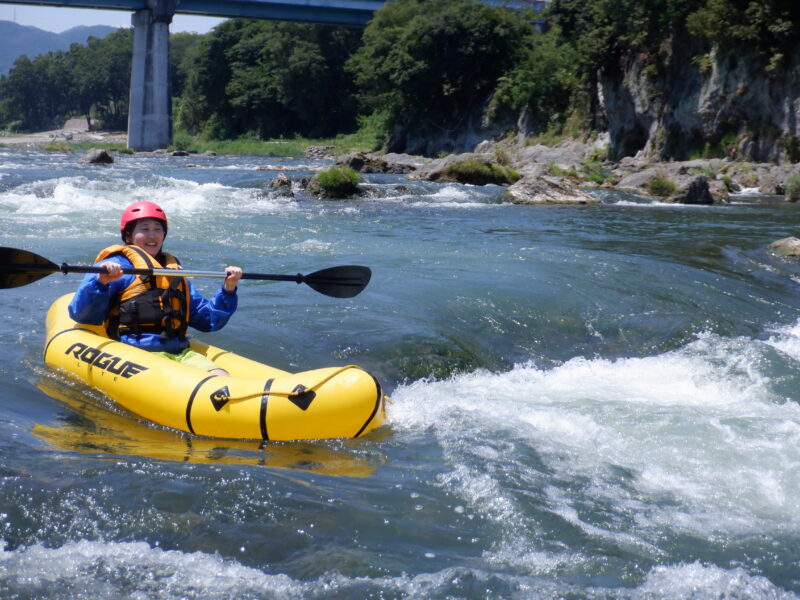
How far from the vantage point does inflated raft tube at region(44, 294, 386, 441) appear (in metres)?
3.70

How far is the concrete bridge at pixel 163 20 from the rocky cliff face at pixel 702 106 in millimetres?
15727

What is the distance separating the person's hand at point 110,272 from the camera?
162 inches

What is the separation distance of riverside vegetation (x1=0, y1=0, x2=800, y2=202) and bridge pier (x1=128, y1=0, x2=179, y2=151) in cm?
342

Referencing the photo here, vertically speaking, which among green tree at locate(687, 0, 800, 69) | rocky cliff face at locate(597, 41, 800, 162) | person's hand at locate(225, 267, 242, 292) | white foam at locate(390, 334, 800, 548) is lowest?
white foam at locate(390, 334, 800, 548)

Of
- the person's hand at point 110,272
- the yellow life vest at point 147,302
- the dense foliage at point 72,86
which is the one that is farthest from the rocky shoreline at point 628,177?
the dense foliage at point 72,86

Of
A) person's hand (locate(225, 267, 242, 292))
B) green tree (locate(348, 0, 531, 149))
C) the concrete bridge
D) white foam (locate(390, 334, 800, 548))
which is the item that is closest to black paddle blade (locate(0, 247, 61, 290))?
person's hand (locate(225, 267, 242, 292))

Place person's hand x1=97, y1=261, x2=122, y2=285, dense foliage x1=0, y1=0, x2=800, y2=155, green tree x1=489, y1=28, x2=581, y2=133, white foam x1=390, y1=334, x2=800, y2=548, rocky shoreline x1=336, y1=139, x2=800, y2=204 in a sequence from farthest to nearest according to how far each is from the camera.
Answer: green tree x1=489, y1=28, x2=581, y2=133 < dense foliage x1=0, y1=0, x2=800, y2=155 < rocky shoreline x1=336, y1=139, x2=800, y2=204 < person's hand x1=97, y1=261, x2=122, y2=285 < white foam x1=390, y1=334, x2=800, y2=548

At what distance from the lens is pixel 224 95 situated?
5259 cm

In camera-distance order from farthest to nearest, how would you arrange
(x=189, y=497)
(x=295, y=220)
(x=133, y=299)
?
(x=295, y=220) < (x=133, y=299) < (x=189, y=497)

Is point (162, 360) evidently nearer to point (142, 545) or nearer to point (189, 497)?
point (189, 497)

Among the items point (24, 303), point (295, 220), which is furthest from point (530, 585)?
point (295, 220)

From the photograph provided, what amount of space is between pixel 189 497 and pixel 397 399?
1.82 metres

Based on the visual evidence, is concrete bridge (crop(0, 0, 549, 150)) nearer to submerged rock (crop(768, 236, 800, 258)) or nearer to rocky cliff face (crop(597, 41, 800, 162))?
rocky cliff face (crop(597, 41, 800, 162))

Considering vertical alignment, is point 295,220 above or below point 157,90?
below
